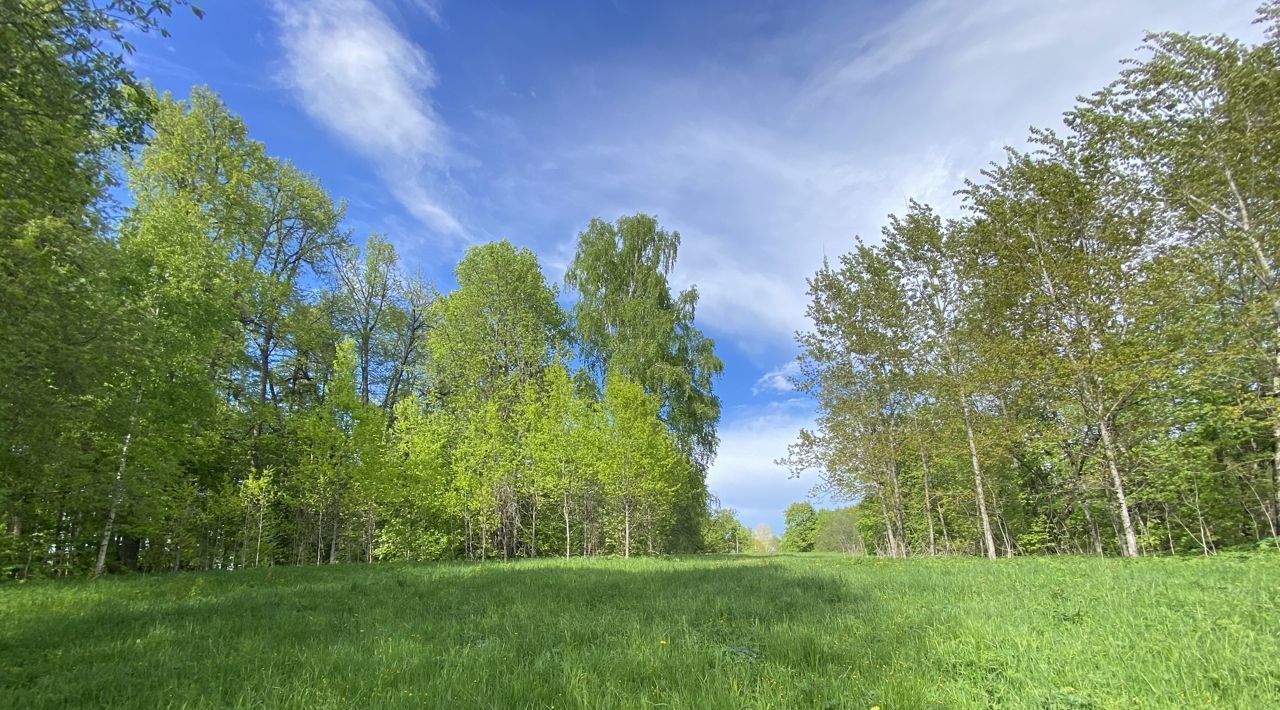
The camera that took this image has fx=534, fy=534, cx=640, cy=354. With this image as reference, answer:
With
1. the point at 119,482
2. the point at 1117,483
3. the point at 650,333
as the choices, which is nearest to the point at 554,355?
the point at 650,333

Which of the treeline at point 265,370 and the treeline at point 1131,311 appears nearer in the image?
the treeline at point 265,370

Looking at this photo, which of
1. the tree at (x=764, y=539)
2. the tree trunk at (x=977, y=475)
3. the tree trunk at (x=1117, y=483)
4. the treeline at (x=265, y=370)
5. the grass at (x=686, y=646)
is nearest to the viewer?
the grass at (x=686, y=646)

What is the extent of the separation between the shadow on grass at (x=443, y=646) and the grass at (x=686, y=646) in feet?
0.09

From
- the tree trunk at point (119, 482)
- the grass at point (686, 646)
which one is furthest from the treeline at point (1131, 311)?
the tree trunk at point (119, 482)

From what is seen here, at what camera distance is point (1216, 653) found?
3777mm

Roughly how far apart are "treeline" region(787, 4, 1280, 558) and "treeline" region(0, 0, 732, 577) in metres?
12.0

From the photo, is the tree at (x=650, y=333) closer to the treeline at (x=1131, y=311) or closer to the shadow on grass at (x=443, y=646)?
the treeline at (x=1131, y=311)

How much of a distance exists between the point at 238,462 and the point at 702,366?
70.1ft


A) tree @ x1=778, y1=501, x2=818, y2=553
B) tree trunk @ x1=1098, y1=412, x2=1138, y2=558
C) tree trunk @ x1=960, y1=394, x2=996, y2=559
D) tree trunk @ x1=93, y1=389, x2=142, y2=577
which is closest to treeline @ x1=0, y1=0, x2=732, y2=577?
tree trunk @ x1=93, y1=389, x2=142, y2=577

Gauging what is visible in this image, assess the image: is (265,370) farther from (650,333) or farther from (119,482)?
(650,333)

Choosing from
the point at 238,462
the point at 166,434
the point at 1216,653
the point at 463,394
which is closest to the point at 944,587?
the point at 1216,653

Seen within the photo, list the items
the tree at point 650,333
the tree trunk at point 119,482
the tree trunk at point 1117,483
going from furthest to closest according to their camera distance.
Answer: the tree at point 650,333 → the tree trunk at point 1117,483 → the tree trunk at point 119,482

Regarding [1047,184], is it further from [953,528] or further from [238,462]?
[238,462]

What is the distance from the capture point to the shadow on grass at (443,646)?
146 inches
